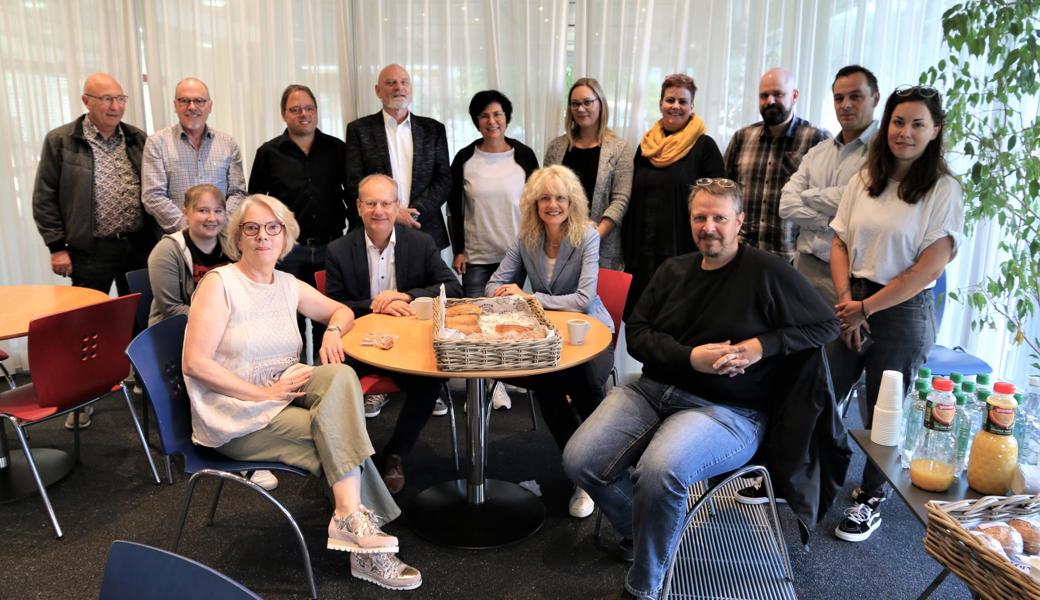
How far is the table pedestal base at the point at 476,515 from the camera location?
8.14ft

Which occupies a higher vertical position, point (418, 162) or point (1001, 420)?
point (418, 162)

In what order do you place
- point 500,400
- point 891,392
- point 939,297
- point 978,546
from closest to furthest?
point 978,546 < point 891,392 < point 939,297 < point 500,400

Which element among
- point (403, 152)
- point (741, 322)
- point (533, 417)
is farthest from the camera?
point (403, 152)

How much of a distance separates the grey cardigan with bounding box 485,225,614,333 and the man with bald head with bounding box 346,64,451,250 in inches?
31.5

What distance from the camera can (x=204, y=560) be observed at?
2371mm

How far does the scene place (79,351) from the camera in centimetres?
254

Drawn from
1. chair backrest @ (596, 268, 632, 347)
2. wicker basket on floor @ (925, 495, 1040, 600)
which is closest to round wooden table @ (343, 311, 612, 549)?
chair backrest @ (596, 268, 632, 347)

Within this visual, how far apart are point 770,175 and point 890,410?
1645 millimetres

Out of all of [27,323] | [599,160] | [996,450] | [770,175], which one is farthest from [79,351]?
[770,175]

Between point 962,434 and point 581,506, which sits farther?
point 581,506

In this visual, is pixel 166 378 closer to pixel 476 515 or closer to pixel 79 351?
pixel 79 351

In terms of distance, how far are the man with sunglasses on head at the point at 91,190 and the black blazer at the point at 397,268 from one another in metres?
1.49

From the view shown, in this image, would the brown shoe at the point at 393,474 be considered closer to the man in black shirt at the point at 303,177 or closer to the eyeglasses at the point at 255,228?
the man in black shirt at the point at 303,177

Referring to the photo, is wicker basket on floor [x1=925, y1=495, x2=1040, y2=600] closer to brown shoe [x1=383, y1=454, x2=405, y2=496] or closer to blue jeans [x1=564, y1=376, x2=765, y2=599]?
blue jeans [x1=564, y1=376, x2=765, y2=599]
